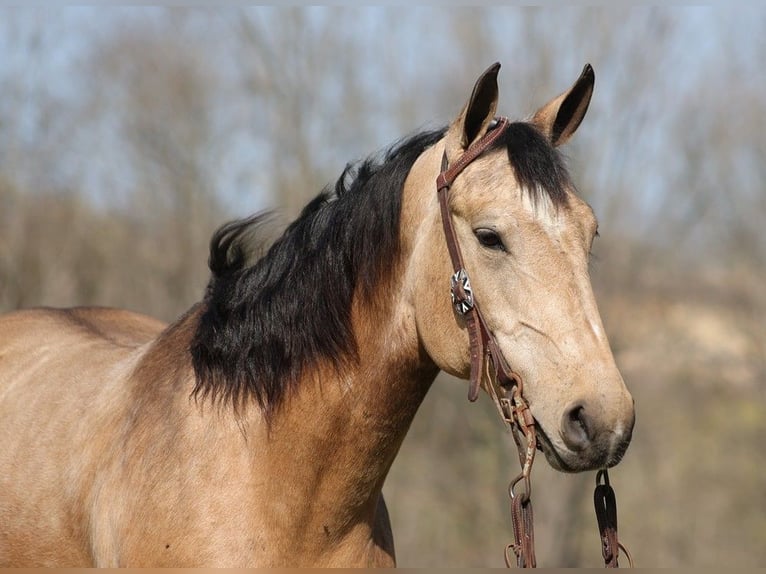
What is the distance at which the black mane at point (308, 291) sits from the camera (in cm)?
357

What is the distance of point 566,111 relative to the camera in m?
3.74

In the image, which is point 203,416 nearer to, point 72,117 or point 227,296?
point 227,296

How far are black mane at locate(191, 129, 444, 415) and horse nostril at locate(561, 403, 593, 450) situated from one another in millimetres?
966

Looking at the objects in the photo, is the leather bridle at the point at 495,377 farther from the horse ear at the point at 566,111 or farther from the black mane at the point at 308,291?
the horse ear at the point at 566,111

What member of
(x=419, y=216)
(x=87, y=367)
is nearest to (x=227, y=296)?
(x=419, y=216)

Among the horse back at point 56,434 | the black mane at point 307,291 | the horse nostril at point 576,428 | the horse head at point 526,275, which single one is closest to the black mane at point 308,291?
the black mane at point 307,291

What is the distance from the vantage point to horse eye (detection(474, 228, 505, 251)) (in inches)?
125

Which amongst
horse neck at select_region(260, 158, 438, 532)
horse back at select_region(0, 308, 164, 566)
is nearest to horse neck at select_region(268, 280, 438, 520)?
horse neck at select_region(260, 158, 438, 532)

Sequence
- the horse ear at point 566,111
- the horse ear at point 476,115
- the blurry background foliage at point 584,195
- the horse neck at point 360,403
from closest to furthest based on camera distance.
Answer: the horse ear at point 476,115 < the horse neck at point 360,403 < the horse ear at point 566,111 < the blurry background foliage at point 584,195

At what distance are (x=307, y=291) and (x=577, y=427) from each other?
1.22 meters

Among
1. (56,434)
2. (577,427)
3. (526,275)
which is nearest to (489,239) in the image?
(526,275)

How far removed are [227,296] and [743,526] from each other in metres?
15.6

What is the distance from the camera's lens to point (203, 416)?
12.0ft

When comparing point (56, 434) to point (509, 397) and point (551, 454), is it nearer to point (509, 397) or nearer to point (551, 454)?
point (509, 397)
